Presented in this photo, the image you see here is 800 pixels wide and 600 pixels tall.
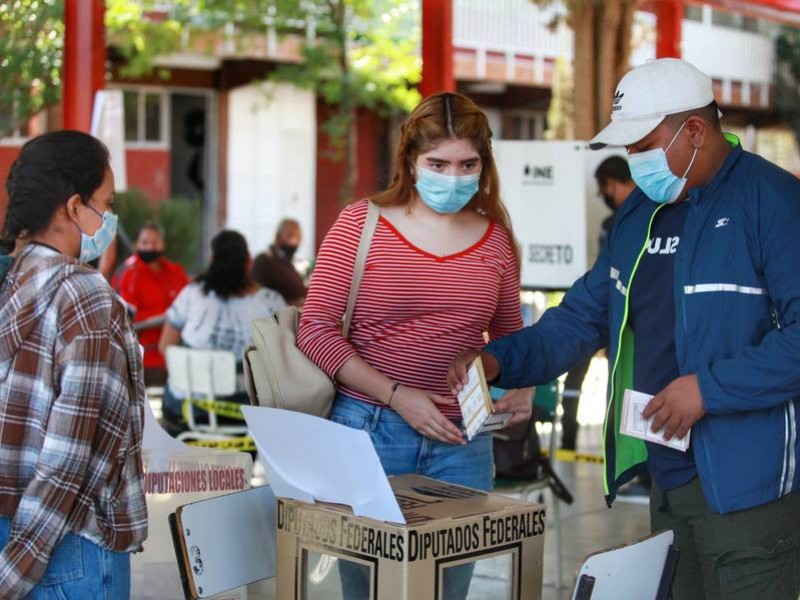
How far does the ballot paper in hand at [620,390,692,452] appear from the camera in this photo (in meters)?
2.61

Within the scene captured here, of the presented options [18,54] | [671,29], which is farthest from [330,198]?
[18,54]

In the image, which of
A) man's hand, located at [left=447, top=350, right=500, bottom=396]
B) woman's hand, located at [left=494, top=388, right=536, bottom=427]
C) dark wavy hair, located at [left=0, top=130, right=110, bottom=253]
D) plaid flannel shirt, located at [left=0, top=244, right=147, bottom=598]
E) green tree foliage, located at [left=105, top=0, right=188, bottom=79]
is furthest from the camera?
green tree foliage, located at [left=105, top=0, right=188, bottom=79]

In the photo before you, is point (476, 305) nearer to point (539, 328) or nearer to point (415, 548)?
point (539, 328)

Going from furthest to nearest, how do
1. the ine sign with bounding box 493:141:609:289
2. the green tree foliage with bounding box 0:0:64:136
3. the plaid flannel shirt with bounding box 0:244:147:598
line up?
the ine sign with bounding box 493:141:609:289 → the green tree foliage with bounding box 0:0:64:136 → the plaid flannel shirt with bounding box 0:244:147:598

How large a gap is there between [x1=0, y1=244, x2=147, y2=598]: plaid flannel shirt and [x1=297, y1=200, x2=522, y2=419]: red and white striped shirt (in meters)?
0.83

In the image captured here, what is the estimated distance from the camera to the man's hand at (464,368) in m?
2.87

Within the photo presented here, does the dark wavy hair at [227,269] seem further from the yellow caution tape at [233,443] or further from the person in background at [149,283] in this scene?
the person in background at [149,283]

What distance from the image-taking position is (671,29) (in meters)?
9.27

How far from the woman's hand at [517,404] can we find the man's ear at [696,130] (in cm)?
86

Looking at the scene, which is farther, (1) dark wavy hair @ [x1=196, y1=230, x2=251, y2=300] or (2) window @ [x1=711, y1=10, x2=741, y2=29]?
(2) window @ [x1=711, y1=10, x2=741, y2=29]

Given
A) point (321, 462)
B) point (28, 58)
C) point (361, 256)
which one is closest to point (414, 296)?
point (361, 256)

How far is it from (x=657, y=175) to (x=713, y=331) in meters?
0.37

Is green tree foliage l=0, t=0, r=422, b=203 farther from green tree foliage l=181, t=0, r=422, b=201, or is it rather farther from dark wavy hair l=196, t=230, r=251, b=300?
dark wavy hair l=196, t=230, r=251, b=300

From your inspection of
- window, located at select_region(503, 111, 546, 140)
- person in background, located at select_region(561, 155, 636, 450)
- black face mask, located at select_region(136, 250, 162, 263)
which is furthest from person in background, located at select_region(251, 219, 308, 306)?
window, located at select_region(503, 111, 546, 140)
